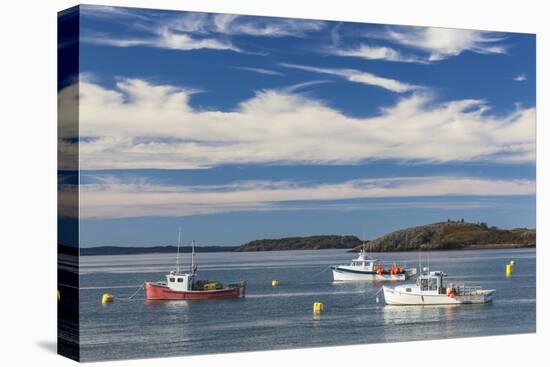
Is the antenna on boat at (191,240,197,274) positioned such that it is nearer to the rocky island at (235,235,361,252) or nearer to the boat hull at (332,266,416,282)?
the rocky island at (235,235,361,252)

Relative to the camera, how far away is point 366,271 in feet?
76.9

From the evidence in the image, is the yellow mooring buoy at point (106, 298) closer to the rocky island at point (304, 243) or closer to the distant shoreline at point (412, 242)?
the distant shoreline at point (412, 242)

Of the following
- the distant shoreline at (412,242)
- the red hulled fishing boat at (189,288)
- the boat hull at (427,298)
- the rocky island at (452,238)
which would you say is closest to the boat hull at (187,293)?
the red hulled fishing boat at (189,288)

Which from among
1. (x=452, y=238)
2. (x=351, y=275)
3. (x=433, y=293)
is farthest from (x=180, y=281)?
(x=452, y=238)

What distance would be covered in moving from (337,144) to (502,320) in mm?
4533

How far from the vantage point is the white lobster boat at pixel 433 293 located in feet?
77.3

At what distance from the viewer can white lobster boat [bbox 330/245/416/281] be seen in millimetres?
23062

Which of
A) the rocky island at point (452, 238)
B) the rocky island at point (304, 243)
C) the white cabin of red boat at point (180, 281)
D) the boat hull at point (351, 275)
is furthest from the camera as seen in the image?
the rocky island at point (452, 238)

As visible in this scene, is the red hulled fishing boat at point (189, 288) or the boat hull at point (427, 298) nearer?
the red hulled fishing boat at point (189, 288)

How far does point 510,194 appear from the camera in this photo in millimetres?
24312

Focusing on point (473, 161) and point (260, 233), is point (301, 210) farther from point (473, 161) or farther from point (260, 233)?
point (473, 161)

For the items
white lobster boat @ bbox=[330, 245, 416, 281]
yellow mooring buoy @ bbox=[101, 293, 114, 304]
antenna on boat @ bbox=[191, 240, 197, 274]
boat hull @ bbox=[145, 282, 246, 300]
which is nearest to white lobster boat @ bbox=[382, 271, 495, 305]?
white lobster boat @ bbox=[330, 245, 416, 281]

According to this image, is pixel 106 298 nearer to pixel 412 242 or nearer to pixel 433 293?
pixel 412 242

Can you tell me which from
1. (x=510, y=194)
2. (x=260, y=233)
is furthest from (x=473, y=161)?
(x=260, y=233)
